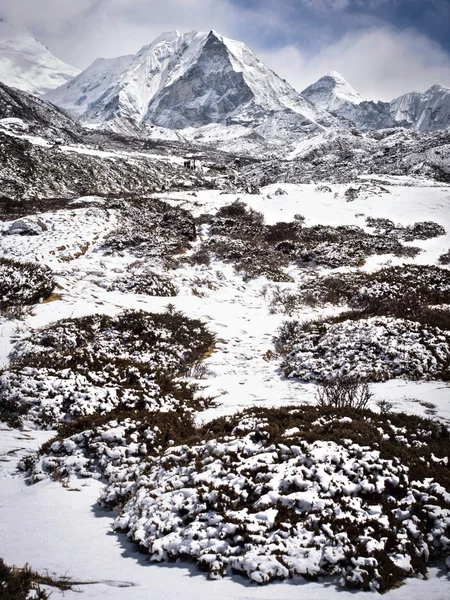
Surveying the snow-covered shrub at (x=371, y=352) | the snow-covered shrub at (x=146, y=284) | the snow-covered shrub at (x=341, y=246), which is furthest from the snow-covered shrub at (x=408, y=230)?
the snow-covered shrub at (x=146, y=284)

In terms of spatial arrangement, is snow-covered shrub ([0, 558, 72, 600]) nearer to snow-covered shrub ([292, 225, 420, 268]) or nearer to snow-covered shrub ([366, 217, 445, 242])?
snow-covered shrub ([292, 225, 420, 268])

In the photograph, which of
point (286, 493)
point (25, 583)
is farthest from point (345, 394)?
point (25, 583)

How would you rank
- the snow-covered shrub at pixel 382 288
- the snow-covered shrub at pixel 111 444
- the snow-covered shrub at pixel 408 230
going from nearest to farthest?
1. the snow-covered shrub at pixel 111 444
2. the snow-covered shrub at pixel 382 288
3. the snow-covered shrub at pixel 408 230

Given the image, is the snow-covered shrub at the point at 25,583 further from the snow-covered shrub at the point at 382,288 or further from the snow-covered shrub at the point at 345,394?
the snow-covered shrub at the point at 382,288

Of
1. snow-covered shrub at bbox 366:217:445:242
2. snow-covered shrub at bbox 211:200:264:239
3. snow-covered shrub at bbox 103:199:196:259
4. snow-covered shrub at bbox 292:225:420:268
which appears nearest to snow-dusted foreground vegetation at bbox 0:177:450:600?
snow-covered shrub at bbox 103:199:196:259

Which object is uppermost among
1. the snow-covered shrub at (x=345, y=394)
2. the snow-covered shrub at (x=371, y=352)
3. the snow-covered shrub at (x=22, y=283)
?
the snow-covered shrub at (x=22, y=283)

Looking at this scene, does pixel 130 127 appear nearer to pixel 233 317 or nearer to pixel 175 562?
pixel 233 317

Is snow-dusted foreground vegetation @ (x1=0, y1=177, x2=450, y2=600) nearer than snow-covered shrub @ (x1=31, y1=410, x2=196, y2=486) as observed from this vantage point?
Yes
